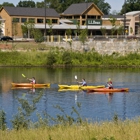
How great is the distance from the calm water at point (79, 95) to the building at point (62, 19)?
27939 millimetres

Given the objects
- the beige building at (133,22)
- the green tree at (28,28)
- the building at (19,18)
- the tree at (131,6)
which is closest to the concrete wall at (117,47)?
the green tree at (28,28)

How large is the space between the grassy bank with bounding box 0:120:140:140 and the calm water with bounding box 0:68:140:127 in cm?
682

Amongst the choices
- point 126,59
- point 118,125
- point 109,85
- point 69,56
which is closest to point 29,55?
point 69,56

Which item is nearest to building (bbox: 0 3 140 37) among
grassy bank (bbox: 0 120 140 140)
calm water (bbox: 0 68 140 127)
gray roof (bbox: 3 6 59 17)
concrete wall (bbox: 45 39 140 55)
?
gray roof (bbox: 3 6 59 17)

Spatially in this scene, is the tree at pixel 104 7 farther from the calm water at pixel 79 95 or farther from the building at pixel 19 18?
the calm water at pixel 79 95

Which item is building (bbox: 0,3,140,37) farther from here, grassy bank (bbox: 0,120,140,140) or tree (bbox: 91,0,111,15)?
grassy bank (bbox: 0,120,140,140)

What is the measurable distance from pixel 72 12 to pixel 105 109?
82951mm

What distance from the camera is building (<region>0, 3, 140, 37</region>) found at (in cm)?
10256

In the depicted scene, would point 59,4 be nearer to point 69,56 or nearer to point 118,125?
point 69,56

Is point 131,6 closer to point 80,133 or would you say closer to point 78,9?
point 78,9

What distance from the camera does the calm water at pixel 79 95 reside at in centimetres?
3600

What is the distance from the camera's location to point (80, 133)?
1716 cm

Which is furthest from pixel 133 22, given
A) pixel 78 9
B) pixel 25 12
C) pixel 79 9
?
pixel 25 12

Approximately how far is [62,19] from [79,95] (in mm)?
71084
